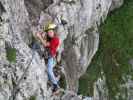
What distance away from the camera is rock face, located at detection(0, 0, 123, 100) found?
15.9 metres

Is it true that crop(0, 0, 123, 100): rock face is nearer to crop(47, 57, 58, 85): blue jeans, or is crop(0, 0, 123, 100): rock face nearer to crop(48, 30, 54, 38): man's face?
crop(47, 57, 58, 85): blue jeans

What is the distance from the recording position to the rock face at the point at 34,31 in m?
15.9

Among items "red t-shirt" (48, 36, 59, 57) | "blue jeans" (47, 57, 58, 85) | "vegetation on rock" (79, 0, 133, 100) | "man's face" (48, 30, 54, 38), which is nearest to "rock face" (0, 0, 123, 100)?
"blue jeans" (47, 57, 58, 85)

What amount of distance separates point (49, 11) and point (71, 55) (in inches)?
135

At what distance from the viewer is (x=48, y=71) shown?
18.6m

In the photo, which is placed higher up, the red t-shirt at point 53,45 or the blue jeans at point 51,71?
the red t-shirt at point 53,45

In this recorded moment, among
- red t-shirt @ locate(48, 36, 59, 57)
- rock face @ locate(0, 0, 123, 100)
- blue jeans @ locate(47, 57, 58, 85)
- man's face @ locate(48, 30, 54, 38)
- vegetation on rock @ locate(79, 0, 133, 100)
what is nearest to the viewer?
rock face @ locate(0, 0, 123, 100)

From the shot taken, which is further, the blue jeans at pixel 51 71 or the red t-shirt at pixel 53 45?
the blue jeans at pixel 51 71

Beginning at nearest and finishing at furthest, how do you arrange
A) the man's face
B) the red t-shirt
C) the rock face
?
the rock face → the man's face → the red t-shirt

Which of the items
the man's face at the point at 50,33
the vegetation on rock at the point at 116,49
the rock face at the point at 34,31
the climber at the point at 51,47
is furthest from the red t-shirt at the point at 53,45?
the vegetation on rock at the point at 116,49

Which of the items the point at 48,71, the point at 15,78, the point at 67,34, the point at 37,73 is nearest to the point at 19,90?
the point at 15,78

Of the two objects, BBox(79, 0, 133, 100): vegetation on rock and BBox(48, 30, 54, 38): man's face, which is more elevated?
BBox(48, 30, 54, 38): man's face

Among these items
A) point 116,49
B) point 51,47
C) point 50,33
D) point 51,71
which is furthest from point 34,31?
point 116,49

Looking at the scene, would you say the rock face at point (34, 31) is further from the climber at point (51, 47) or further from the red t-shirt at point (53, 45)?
the red t-shirt at point (53, 45)
